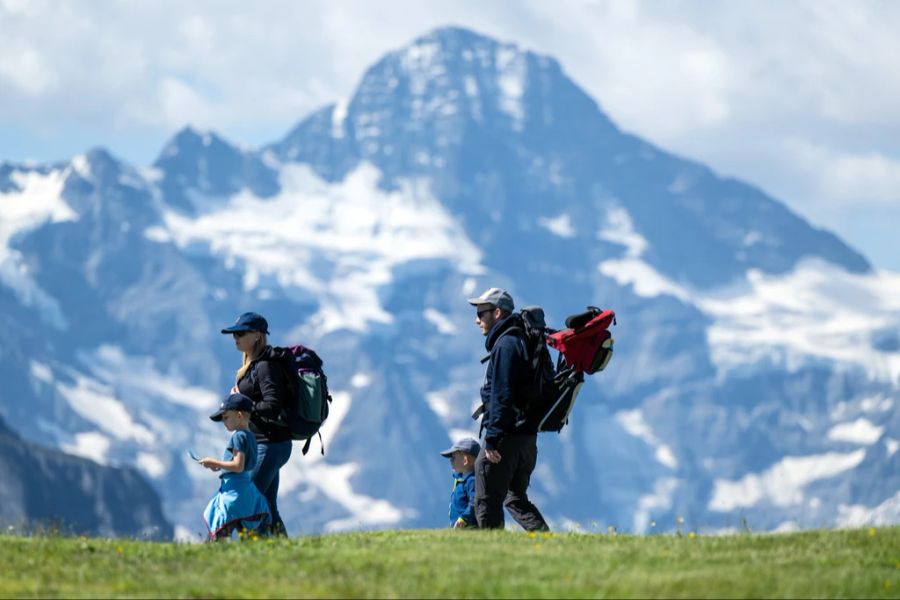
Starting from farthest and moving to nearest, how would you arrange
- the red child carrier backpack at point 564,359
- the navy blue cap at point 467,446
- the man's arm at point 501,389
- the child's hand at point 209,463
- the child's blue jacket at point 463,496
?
the navy blue cap at point 467,446, the child's blue jacket at point 463,496, the red child carrier backpack at point 564,359, the man's arm at point 501,389, the child's hand at point 209,463

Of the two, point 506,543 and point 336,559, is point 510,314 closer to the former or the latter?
point 506,543

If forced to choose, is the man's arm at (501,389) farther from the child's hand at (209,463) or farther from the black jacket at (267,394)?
→ the child's hand at (209,463)

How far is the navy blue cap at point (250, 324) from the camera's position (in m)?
18.9

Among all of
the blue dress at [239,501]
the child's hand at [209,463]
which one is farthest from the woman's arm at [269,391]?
the child's hand at [209,463]

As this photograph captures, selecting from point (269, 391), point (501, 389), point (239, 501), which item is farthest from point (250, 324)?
point (501, 389)

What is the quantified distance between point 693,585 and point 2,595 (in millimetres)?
6087

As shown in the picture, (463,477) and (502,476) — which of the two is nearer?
(502,476)

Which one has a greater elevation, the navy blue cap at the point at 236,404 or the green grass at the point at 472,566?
the navy blue cap at the point at 236,404

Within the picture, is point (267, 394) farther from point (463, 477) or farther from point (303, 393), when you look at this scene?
point (463, 477)

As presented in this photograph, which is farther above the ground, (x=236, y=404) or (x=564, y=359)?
(x=564, y=359)

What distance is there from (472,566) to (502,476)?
4.21 m

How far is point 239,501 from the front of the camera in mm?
18469

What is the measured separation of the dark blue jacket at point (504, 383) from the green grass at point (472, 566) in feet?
4.45

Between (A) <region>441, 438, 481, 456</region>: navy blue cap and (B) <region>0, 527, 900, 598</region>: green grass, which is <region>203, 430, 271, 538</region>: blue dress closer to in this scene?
(B) <region>0, 527, 900, 598</region>: green grass
